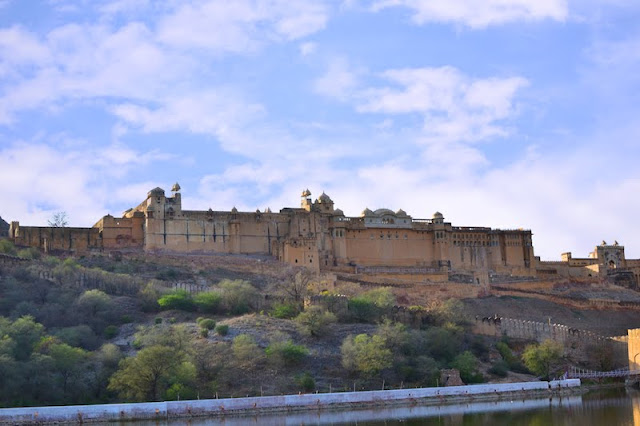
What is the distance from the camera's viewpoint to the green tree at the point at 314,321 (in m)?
47.8

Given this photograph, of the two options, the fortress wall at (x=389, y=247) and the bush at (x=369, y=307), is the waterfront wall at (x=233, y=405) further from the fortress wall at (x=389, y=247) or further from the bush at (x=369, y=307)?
the fortress wall at (x=389, y=247)

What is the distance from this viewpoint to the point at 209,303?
52.2m

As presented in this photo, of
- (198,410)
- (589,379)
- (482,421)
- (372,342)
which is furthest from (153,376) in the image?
(589,379)

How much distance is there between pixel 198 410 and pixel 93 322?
45.3 ft

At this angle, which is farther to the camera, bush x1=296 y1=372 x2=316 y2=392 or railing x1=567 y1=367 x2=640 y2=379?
railing x1=567 y1=367 x2=640 y2=379

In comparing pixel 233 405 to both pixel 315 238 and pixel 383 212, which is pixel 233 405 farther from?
pixel 383 212

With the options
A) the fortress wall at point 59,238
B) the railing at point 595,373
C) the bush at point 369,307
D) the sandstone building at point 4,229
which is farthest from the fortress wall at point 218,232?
the railing at point 595,373

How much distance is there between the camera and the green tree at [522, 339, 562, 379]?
48.0m

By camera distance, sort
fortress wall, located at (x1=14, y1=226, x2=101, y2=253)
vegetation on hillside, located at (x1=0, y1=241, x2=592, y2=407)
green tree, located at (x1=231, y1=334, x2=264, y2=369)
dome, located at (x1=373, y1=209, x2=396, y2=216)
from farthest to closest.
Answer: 1. dome, located at (x1=373, y1=209, x2=396, y2=216)
2. fortress wall, located at (x1=14, y1=226, x2=101, y2=253)
3. green tree, located at (x1=231, y1=334, x2=264, y2=369)
4. vegetation on hillside, located at (x1=0, y1=241, x2=592, y2=407)

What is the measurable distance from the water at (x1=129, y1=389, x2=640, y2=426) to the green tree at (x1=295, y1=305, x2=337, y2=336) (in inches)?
355

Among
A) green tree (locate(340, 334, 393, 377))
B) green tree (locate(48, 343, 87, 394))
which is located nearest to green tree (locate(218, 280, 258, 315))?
green tree (locate(340, 334, 393, 377))

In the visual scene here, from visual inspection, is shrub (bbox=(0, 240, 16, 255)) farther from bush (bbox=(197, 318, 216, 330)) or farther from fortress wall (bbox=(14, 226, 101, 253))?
bush (bbox=(197, 318, 216, 330))

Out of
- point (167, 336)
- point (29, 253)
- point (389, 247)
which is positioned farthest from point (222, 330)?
point (389, 247)

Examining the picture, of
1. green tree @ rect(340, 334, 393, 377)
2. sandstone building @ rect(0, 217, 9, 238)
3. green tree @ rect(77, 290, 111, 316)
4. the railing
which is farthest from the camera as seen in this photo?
sandstone building @ rect(0, 217, 9, 238)
